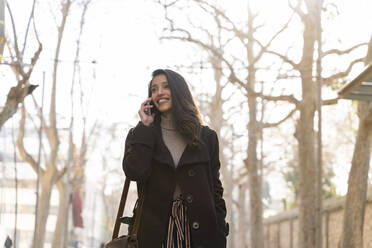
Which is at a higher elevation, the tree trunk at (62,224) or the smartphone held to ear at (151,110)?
the smartphone held to ear at (151,110)

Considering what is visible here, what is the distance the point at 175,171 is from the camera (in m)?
3.34

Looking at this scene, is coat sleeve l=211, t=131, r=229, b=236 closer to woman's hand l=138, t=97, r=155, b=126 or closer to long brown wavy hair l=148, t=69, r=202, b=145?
long brown wavy hair l=148, t=69, r=202, b=145

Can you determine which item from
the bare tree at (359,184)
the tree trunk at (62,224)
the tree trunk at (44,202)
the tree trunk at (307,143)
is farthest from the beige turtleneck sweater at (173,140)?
the tree trunk at (62,224)

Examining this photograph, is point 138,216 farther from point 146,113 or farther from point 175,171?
point 146,113

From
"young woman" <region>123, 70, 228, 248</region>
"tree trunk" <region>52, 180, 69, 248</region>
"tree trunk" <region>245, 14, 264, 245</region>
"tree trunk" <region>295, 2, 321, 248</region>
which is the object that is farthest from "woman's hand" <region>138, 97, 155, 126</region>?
"tree trunk" <region>52, 180, 69, 248</region>

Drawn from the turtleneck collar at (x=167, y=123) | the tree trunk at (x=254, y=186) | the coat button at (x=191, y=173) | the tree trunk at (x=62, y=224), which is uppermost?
the turtleneck collar at (x=167, y=123)

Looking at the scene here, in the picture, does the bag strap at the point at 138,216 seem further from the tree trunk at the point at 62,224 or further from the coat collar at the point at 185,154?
the tree trunk at the point at 62,224

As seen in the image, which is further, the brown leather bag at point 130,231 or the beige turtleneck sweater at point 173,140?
the beige turtleneck sweater at point 173,140

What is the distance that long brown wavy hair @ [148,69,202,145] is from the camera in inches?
135

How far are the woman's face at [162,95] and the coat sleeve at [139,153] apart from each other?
0.15m

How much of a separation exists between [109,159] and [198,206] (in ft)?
136

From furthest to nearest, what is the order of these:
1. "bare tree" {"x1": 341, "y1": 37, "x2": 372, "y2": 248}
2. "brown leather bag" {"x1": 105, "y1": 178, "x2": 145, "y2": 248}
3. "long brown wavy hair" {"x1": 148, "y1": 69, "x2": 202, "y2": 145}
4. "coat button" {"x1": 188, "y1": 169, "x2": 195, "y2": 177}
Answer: "bare tree" {"x1": 341, "y1": 37, "x2": 372, "y2": 248}, "long brown wavy hair" {"x1": 148, "y1": 69, "x2": 202, "y2": 145}, "coat button" {"x1": 188, "y1": 169, "x2": 195, "y2": 177}, "brown leather bag" {"x1": 105, "y1": 178, "x2": 145, "y2": 248}

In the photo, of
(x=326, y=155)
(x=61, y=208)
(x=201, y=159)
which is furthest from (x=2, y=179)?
(x=326, y=155)

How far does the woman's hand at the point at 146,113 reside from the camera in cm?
345
